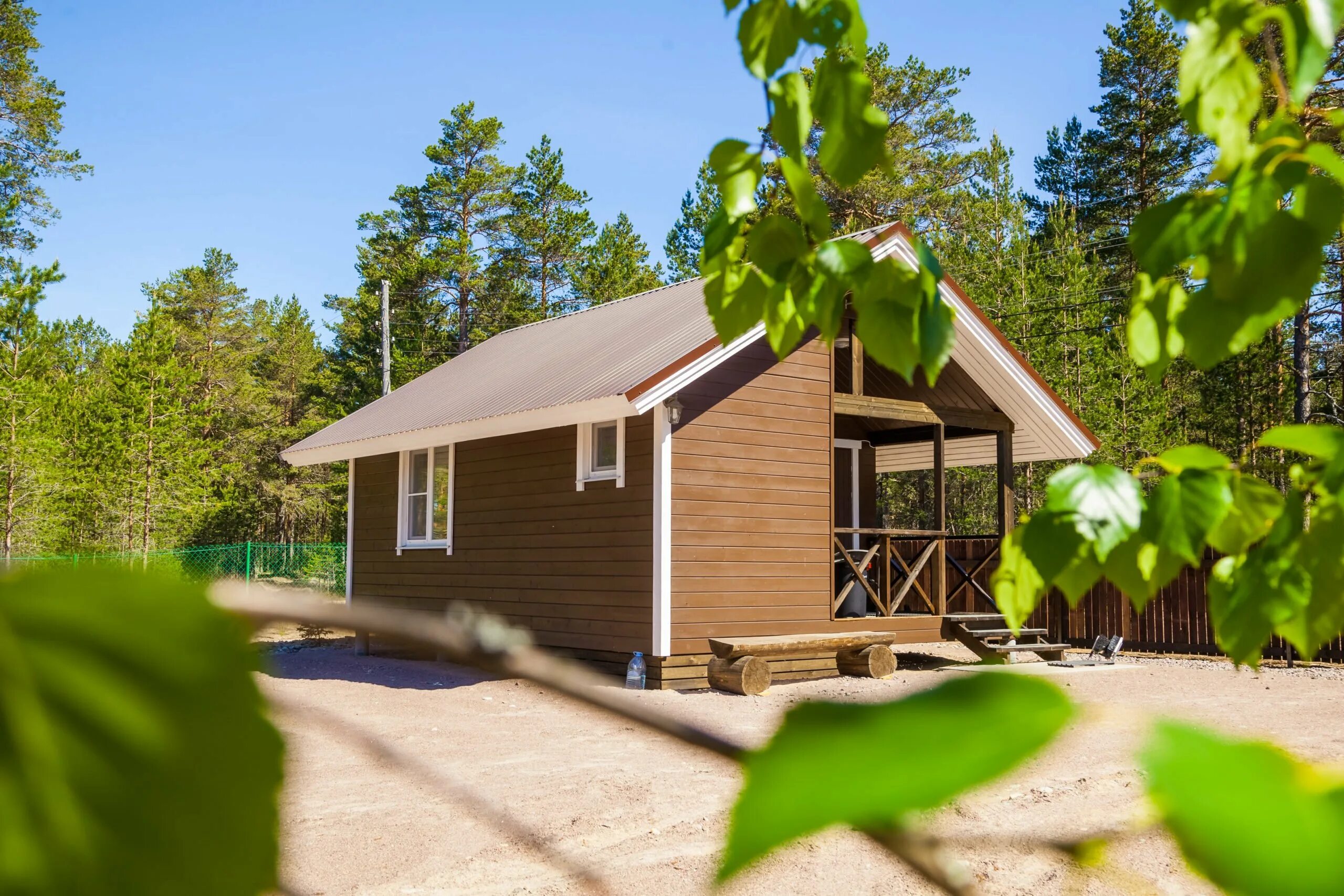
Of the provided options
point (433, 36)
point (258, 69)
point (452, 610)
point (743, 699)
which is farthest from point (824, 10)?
point (743, 699)

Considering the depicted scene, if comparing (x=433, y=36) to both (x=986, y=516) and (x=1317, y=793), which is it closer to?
(x=1317, y=793)

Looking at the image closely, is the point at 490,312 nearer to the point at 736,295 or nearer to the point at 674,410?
the point at 674,410

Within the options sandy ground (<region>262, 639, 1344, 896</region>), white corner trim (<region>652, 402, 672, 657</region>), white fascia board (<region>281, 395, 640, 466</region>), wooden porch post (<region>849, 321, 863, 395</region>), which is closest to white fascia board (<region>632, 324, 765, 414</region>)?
white fascia board (<region>281, 395, 640, 466</region>)

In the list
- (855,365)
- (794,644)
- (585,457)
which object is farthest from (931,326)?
(855,365)

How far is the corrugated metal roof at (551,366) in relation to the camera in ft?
36.6

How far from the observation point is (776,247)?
47.0 inches

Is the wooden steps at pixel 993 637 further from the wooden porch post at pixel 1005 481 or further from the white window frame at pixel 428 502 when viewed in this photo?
the white window frame at pixel 428 502

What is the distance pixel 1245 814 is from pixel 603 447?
1160 cm

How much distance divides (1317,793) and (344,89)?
1734 millimetres

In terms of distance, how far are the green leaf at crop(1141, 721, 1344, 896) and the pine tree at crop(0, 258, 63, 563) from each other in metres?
24.6

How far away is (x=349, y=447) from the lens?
14766 millimetres

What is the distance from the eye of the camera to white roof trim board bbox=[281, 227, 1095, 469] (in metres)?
10.6

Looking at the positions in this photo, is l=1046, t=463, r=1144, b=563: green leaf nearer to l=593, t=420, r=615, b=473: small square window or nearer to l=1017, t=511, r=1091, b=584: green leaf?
l=1017, t=511, r=1091, b=584: green leaf

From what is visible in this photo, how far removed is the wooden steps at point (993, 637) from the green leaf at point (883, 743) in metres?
12.0
